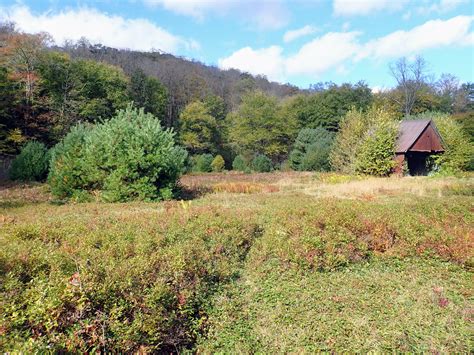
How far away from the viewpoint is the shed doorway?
26.4m

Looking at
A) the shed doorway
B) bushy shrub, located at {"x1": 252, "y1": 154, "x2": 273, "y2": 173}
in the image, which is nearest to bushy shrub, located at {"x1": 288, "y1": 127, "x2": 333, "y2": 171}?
bushy shrub, located at {"x1": 252, "y1": 154, "x2": 273, "y2": 173}

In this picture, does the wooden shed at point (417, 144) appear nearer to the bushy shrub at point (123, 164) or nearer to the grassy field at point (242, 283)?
the bushy shrub at point (123, 164)

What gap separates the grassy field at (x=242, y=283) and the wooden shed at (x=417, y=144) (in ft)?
56.4

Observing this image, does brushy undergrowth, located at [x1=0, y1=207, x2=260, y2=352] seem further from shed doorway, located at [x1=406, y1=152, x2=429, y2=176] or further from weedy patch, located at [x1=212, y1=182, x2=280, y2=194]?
shed doorway, located at [x1=406, y1=152, x2=429, y2=176]

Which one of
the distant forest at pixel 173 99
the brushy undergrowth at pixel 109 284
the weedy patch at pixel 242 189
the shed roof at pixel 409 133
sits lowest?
the weedy patch at pixel 242 189

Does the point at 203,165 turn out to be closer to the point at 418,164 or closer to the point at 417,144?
the point at 417,144

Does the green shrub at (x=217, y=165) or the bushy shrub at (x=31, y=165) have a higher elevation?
the bushy shrub at (x=31, y=165)

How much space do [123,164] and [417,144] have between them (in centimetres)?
2107

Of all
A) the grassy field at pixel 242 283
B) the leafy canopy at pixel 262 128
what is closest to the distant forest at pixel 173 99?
the leafy canopy at pixel 262 128

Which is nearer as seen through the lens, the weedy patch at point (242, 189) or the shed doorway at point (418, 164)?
the weedy patch at point (242, 189)

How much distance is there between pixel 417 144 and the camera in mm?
24203


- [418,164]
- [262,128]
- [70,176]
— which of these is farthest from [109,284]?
[262,128]

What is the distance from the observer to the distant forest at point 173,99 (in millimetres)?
28094

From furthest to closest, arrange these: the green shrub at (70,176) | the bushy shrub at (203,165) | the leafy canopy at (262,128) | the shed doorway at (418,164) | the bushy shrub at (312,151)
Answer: the leafy canopy at (262,128) < the bushy shrub at (203,165) < the bushy shrub at (312,151) < the shed doorway at (418,164) < the green shrub at (70,176)
